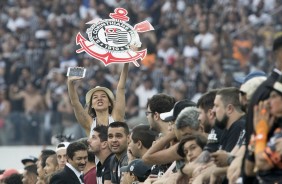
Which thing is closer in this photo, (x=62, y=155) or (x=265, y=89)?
(x=265, y=89)

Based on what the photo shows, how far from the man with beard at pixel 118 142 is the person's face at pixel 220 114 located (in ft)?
9.23

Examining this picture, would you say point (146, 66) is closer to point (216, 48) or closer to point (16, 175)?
point (216, 48)

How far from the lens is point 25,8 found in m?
28.4

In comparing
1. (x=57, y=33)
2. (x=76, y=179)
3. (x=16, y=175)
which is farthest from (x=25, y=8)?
(x=76, y=179)

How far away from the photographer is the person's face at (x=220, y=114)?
9156 mm

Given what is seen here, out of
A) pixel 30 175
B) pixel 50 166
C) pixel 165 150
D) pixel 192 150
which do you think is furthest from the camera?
pixel 30 175

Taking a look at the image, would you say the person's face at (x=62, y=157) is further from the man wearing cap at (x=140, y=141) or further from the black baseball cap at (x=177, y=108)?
the black baseball cap at (x=177, y=108)

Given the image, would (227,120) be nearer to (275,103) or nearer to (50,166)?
(275,103)

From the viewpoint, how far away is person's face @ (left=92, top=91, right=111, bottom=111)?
12.8 m

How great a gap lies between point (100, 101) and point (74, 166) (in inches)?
32.4

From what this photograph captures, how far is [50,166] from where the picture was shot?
13.9 meters

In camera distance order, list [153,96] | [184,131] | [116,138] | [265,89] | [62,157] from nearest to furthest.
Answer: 1. [265,89]
2. [184,131]
3. [153,96]
4. [116,138]
5. [62,157]

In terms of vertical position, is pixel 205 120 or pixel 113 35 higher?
pixel 113 35

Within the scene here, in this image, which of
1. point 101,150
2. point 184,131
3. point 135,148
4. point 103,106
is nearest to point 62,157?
point 103,106
